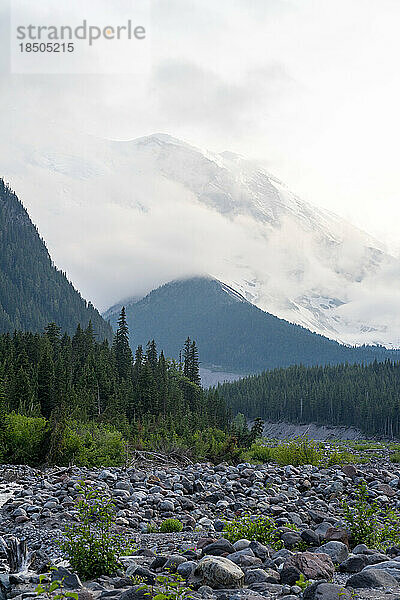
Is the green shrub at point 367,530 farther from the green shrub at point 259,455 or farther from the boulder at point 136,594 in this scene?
the green shrub at point 259,455

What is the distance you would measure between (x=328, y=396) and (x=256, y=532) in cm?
14682

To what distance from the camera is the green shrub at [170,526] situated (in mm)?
15852

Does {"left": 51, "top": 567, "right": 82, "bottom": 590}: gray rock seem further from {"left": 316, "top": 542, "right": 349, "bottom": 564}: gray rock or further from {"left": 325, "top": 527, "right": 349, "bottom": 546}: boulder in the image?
{"left": 325, "top": 527, "right": 349, "bottom": 546}: boulder

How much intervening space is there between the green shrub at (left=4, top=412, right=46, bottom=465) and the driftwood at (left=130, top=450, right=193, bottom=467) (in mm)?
5287

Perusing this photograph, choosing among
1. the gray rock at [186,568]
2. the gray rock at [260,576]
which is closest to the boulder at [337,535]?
the gray rock at [260,576]

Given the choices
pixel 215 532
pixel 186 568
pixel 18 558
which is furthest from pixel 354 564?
pixel 18 558

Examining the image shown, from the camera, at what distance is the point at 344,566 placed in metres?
10.5

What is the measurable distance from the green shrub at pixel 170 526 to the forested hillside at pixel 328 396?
394ft

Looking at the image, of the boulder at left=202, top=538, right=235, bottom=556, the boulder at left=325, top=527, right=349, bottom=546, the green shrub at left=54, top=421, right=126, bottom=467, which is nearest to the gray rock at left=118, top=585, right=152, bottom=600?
the boulder at left=202, top=538, right=235, bottom=556

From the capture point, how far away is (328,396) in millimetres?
154625

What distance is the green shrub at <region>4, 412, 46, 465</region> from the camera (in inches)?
1191

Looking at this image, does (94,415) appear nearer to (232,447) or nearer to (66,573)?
(232,447)

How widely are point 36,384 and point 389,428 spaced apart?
97.2 m

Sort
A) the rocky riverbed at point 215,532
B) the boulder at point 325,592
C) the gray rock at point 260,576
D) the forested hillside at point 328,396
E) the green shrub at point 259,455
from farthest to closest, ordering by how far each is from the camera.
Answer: the forested hillside at point 328,396
the green shrub at point 259,455
the gray rock at point 260,576
the rocky riverbed at point 215,532
the boulder at point 325,592
